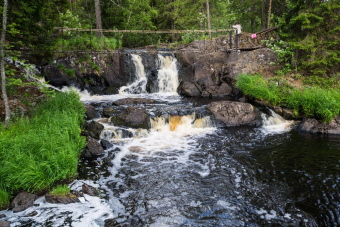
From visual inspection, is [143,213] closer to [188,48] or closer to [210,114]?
[210,114]

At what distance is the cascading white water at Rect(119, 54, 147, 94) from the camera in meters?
17.4

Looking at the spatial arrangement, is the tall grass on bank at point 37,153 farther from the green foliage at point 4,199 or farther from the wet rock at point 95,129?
the wet rock at point 95,129

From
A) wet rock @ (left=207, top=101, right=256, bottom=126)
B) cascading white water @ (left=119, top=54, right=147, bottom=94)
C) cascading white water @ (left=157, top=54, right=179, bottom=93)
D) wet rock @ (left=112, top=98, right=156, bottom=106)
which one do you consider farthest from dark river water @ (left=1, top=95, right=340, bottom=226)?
cascading white water @ (left=157, top=54, right=179, bottom=93)

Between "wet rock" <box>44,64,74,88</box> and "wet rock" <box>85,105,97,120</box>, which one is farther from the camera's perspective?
"wet rock" <box>44,64,74,88</box>

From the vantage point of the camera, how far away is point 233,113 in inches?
470

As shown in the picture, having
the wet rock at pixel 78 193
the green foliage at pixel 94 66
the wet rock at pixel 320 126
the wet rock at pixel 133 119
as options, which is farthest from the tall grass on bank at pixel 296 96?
the wet rock at pixel 78 193

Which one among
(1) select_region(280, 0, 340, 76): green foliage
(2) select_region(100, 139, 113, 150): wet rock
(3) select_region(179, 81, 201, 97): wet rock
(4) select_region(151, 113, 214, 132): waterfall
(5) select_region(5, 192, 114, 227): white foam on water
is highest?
(1) select_region(280, 0, 340, 76): green foliage

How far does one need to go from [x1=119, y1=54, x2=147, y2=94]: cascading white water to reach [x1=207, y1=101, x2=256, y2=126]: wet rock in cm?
705

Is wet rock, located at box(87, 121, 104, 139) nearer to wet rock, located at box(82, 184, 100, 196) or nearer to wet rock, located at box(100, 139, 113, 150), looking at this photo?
wet rock, located at box(100, 139, 113, 150)

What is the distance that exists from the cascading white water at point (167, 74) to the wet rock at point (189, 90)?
98 cm

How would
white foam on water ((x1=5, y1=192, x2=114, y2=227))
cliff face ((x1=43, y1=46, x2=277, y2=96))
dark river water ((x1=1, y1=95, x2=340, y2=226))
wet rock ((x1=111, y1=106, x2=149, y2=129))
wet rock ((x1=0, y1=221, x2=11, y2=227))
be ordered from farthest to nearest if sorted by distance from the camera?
cliff face ((x1=43, y1=46, x2=277, y2=96)) < wet rock ((x1=111, y1=106, x2=149, y2=129)) < dark river water ((x1=1, y1=95, x2=340, y2=226)) < white foam on water ((x1=5, y1=192, x2=114, y2=227)) < wet rock ((x1=0, y1=221, x2=11, y2=227))

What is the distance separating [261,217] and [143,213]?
8.38 feet

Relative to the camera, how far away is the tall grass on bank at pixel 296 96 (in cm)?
1081

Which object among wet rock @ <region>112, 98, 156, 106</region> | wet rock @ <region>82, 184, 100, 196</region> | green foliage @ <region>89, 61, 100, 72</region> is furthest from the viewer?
green foliage @ <region>89, 61, 100, 72</region>
